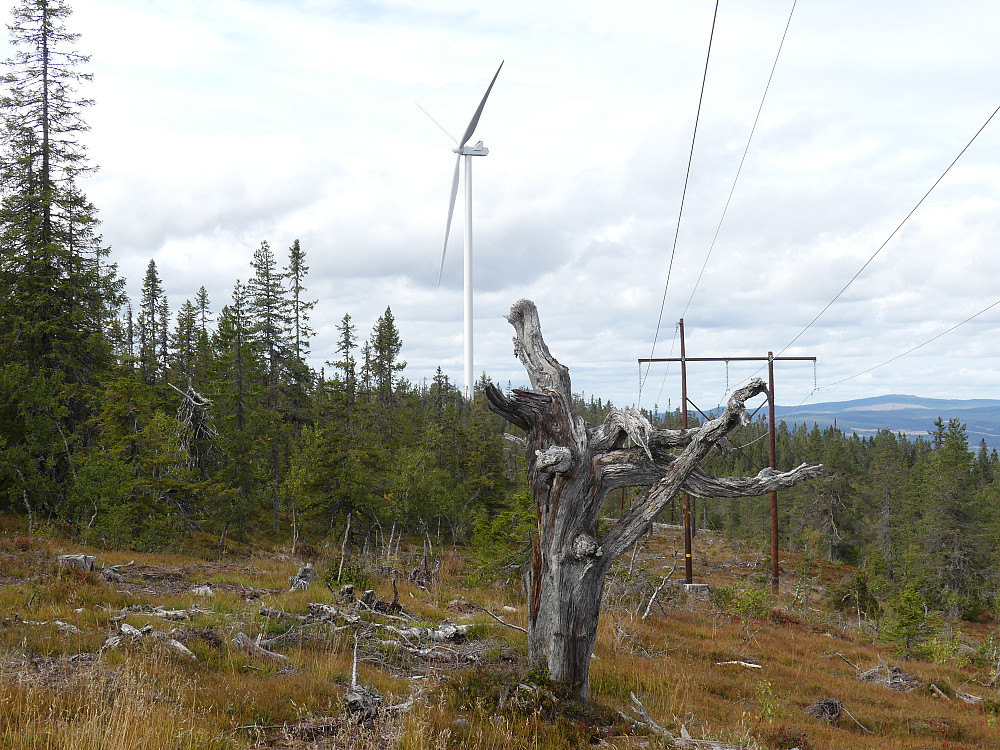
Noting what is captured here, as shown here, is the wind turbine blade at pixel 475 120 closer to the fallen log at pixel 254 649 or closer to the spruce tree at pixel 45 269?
the spruce tree at pixel 45 269

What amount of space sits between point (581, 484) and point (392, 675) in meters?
3.92

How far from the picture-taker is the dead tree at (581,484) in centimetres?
746

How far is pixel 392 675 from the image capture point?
8.50 metres

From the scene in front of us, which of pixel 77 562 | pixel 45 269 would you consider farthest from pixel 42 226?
pixel 77 562

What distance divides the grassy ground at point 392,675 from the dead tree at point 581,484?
0.74 m

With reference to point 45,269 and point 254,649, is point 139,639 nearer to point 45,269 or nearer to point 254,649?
point 254,649

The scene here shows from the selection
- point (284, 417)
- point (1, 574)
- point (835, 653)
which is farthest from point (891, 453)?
point (1, 574)

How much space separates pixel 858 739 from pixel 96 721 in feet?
32.7

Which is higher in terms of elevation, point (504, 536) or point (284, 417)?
point (284, 417)

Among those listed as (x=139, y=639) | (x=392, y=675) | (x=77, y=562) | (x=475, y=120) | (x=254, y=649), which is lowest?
(x=392, y=675)

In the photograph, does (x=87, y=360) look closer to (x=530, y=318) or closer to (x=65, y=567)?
(x=65, y=567)

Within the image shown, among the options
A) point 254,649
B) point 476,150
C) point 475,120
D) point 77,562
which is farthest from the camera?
point 476,150

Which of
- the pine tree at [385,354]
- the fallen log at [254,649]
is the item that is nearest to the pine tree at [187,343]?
the pine tree at [385,354]

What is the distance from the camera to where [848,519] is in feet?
192
